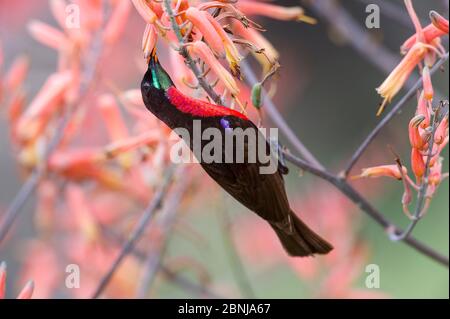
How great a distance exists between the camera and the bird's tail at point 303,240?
1251mm

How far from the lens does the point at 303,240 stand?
126 centimetres

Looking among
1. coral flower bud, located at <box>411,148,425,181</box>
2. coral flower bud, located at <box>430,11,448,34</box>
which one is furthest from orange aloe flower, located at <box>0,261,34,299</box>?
coral flower bud, located at <box>430,11,448,34</box>

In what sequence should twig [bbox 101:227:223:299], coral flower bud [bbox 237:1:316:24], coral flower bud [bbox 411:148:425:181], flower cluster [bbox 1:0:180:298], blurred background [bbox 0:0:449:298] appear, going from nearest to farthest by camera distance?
coral flower bud [bbox 411:148:425:181]
coral flower bud [bbox 237:1:316:24]
flower cluster [bbox 1:0:180:298]
twig [bbox 101:227:223:299]
blurred background [bbox 0:0:449:298]

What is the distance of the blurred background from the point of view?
198 centimetres

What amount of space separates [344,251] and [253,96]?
937mm

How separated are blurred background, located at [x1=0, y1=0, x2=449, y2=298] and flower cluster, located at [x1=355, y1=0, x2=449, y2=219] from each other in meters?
0.48

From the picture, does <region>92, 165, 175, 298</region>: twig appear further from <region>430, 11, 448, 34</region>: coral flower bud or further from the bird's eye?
<region>430, 11, 448, 34</region>: coral flower bud

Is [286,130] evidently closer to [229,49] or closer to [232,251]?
[229,49]

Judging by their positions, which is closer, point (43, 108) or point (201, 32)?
point (201, 32)

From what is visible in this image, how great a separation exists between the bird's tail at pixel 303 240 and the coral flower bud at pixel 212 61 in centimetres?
30

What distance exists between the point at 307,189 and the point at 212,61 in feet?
3.88

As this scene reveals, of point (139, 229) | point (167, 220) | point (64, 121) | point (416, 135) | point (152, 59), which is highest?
point (152, 59)

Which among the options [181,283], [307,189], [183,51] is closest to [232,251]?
[181,283]
